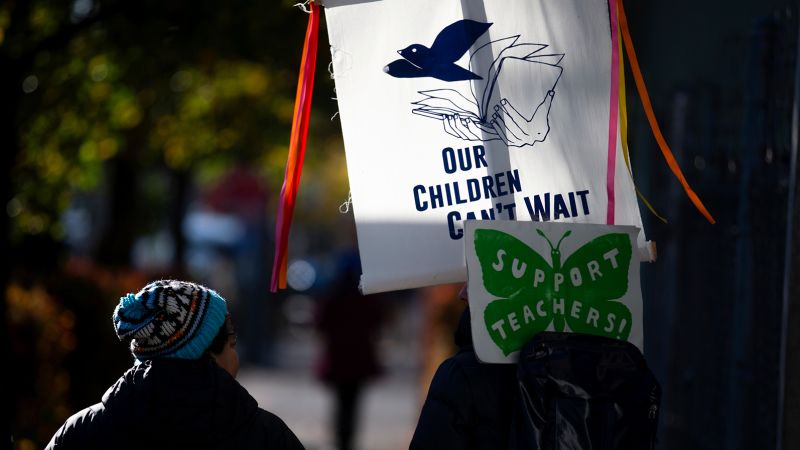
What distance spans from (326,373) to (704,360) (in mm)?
4884

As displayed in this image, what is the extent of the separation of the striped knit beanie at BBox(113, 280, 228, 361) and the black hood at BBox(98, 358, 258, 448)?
4 cm

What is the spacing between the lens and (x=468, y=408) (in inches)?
129

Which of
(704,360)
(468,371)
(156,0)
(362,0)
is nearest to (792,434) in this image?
(468,371)

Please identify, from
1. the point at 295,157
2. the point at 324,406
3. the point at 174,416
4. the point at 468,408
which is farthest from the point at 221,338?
the point at 324,406

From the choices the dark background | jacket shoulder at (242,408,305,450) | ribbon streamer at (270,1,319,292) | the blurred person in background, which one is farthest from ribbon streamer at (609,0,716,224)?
the blurred person in background

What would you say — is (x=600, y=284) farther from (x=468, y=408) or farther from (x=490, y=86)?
(x=490, y=86)

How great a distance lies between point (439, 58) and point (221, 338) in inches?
41.7

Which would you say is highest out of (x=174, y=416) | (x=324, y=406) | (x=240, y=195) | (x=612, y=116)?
(x=612, y=116)

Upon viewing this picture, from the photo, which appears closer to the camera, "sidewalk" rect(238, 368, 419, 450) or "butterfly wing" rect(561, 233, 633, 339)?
"butterfly wing" rect(561, 233, 633, 339)

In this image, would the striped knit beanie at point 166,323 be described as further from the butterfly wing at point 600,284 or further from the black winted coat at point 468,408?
the butterfly wing at point 600,284

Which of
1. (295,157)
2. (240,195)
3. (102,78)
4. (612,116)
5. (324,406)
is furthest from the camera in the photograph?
(240,195)

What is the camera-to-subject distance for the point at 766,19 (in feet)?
15.9

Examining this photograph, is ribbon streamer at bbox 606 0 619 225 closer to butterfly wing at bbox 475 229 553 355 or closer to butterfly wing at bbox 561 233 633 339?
butterfly wing at bbox 561 233 633 339

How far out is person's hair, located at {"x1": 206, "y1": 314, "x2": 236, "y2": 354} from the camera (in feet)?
10.9
